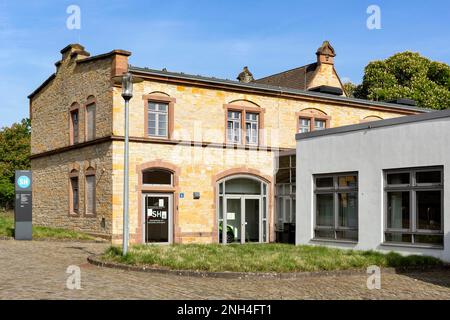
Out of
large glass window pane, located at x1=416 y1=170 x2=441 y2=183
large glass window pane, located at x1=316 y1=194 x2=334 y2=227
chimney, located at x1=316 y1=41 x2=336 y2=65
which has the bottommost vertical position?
large glass window pane, located at x1=316 y1=194 x2=334 y2=227

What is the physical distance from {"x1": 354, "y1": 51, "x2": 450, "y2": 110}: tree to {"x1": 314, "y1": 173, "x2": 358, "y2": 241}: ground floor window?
2776cm

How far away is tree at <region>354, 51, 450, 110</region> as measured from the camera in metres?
47.3

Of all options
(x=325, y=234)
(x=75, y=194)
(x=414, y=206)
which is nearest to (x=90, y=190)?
(x=75, y=194)

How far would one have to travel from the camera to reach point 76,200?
88.3 feet

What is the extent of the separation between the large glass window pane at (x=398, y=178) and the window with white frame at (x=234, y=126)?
9584 mm

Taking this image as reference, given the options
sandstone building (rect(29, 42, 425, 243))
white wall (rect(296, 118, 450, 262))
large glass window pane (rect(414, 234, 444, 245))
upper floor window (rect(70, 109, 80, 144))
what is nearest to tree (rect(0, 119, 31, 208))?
sandstone building (rect(29, 42, 425, 243))

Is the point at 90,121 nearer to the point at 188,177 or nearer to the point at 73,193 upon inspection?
the point at 73,193

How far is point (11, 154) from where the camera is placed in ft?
185

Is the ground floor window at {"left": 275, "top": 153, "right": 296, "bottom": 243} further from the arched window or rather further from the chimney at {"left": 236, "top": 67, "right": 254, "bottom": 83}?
the chimney at {"left": 236, "top": 67, "right": 254, "bottom": 83}

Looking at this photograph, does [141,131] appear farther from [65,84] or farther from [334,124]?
[334,124]

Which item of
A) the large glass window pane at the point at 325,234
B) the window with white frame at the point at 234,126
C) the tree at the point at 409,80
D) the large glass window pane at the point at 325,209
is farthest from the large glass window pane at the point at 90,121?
the tree at the point at 409,80

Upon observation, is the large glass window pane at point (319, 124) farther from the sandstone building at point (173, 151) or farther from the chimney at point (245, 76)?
the chimney at point (245, 76)
